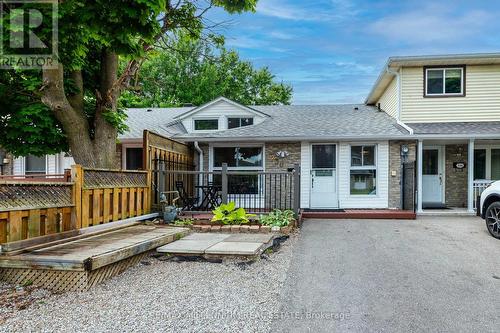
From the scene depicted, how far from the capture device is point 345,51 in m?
22.8

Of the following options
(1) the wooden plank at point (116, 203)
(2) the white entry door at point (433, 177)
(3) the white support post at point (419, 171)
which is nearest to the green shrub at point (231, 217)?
(1) the wooden plank at point (116, 203)

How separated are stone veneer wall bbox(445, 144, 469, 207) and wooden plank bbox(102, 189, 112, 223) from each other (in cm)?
1040

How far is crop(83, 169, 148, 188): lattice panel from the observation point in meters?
5.49

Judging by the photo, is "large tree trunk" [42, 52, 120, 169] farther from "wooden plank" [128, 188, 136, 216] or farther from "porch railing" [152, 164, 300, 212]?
"porch railing" [152, 164, 300, 212]

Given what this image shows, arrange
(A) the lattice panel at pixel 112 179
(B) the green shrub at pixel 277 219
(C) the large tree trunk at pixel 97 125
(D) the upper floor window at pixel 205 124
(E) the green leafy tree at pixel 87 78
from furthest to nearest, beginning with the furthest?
(D) the upper floor window at pixel 205 124
(B) the green shrub at pixel 277 219
(C) the large tree trunk at pixel 97 125
(A) the lattice panel at pixel 112 179
(E) the green leafy tree at pixel 87 78

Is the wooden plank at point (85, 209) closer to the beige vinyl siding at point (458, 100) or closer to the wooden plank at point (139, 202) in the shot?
the wooden plank at point (139, 202)

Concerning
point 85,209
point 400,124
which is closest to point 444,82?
point 400,124

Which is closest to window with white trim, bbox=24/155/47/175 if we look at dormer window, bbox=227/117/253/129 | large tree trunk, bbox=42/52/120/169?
large tree trunk, bbox=42/52/120/169

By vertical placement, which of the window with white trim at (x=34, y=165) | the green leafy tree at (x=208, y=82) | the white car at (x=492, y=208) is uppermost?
the green leafy tree at (x=208, y=82)

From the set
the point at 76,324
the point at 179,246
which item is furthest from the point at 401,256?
the point at 76,324

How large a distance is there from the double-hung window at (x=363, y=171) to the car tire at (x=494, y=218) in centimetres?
372

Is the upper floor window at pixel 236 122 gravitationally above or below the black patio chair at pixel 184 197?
above

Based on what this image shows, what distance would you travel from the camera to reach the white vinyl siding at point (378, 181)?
10.3m

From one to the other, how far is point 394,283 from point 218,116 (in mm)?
8785
